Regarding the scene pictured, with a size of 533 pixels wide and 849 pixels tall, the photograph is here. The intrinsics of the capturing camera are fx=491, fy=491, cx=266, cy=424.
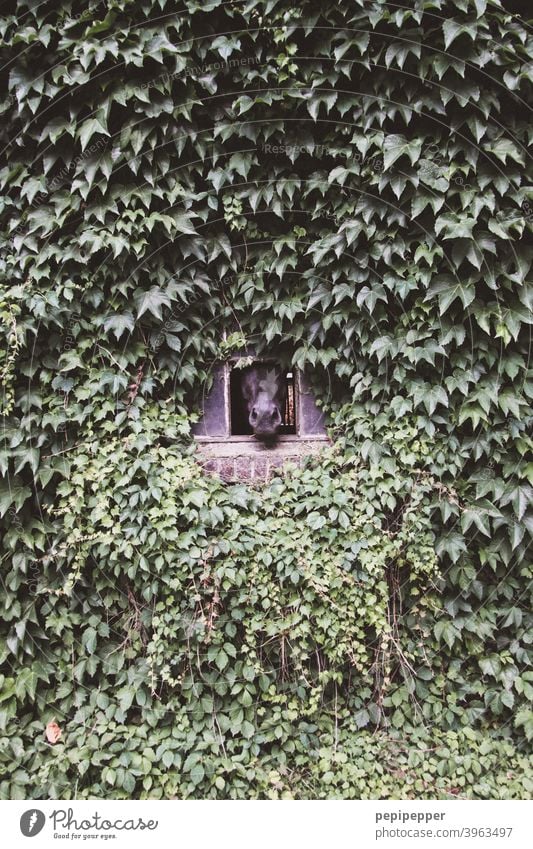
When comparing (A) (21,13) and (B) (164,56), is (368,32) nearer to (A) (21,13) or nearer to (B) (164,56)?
(B) (164,56)

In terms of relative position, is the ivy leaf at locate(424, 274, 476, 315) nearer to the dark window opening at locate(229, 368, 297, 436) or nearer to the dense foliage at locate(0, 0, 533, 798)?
the dense foliage at locate(0, 0, 533, 798)

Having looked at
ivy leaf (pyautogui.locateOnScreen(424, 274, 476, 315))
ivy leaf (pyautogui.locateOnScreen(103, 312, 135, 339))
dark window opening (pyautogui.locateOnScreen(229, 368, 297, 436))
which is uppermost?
Result: ivy leaf (pyautogui.locateOnScreen(424, 274, 476, 315))

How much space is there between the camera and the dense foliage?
10.4 feet

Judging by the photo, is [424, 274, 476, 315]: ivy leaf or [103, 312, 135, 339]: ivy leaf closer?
[424, 274, 476, 315]: ivy leaf

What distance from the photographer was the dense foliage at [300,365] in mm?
3178

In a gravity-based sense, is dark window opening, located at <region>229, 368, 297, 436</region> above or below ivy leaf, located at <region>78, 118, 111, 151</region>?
below

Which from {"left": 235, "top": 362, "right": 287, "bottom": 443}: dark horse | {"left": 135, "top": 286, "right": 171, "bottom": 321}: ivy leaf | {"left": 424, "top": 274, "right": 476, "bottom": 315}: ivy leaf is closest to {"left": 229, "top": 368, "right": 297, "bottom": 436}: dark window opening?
{"left": 235, "top": 362, "right": 287, "bottom": 443}: dark horse

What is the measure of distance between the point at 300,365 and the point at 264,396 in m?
0.36

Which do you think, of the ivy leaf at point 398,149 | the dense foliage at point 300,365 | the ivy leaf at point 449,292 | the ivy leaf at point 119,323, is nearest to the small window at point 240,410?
the dense foliage at point 300,365

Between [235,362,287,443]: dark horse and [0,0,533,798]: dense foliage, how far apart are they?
32cm

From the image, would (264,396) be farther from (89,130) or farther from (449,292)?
(89,130)

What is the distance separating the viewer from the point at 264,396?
3.66m

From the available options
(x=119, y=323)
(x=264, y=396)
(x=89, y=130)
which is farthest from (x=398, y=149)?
(x=119, y=323)

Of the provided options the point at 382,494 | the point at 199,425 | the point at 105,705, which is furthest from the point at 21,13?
the point at 105,705
